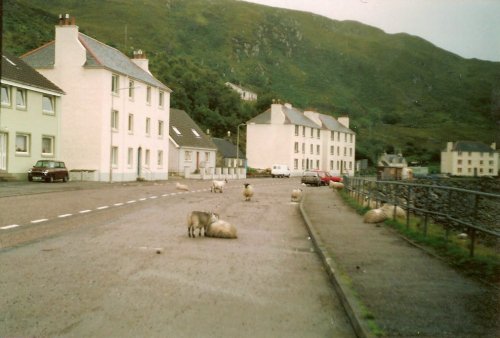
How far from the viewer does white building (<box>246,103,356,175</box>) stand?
96562 millimetres

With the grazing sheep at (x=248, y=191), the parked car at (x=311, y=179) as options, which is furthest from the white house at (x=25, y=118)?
the parked car at (x=311, y=179)

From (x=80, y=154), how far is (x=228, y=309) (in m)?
42.8

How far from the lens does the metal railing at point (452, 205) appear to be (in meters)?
10.0

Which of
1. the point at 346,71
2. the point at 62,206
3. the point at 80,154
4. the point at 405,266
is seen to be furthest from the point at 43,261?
the point at 346,71

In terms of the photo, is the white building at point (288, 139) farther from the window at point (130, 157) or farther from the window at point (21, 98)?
the window at point (21, 98)

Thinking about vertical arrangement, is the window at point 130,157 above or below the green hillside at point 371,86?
below

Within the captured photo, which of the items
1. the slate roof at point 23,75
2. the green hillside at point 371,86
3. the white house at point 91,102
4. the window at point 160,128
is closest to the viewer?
the green hillside at point 371,86

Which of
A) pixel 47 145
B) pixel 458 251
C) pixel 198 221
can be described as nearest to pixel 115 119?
pixel 47 145

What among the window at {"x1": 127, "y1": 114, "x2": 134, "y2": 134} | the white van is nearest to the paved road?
the window at {"x1": 127, "y1": 114, "x2": 134, "y2": 134}

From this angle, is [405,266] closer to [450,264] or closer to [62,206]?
[450,264]

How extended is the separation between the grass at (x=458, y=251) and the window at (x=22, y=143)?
3262 centimetres

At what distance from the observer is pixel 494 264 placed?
31.4 ft

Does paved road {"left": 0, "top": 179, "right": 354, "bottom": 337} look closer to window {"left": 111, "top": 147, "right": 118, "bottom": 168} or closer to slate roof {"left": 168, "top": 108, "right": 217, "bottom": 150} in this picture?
window {"left": 111, "top": 147, "right": 118, "bottom": 168}

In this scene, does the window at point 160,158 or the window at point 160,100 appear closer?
the window at point 160,158
